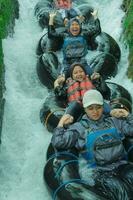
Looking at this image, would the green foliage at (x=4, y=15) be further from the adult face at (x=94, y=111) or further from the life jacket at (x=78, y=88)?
the adult face at (x=94, y=111)

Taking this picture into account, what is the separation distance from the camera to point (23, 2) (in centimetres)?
1473

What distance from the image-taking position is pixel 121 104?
8.39m

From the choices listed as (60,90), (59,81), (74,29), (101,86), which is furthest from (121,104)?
(74,29)

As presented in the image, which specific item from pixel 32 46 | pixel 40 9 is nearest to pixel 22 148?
pixel 32 46

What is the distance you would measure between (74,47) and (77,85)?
1.69 metres

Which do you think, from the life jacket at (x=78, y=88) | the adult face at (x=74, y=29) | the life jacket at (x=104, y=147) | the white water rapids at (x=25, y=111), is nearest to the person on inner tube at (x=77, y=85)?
the life jacket at (x=78, y=88)

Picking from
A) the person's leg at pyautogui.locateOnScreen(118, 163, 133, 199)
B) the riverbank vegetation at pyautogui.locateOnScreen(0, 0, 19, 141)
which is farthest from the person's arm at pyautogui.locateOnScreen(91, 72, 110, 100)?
the riverbank vegetation at pyautogui.locateOnScreen(0, 0, 19, 141)

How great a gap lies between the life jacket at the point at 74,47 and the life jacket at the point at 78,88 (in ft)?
4.60

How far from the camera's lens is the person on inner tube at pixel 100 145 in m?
6.33

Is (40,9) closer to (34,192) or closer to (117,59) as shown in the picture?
(117,59)

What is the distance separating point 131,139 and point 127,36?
4229mm

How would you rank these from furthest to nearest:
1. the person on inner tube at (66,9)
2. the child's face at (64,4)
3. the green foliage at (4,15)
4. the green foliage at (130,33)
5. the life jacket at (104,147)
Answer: the child's face at (64,4) < the person on inner tube at (66,9) < the green foliage at (4,15) < the green foliage at (130,33) < the life jacket at (104,147)

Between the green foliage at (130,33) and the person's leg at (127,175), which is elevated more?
the green foliage at (130,33)

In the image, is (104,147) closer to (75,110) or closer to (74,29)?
(75,110)
